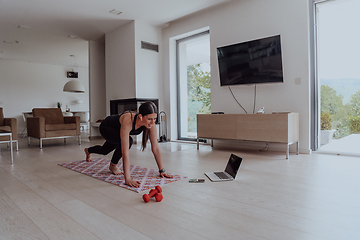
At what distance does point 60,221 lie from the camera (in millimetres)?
1520

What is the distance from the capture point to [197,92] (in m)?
5.66

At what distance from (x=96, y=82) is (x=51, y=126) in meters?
2.18

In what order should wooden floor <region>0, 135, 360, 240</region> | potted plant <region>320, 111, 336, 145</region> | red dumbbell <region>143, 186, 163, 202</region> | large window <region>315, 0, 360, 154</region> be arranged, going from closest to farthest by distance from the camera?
wooden floor <region>0, 135, 360, 240</region>
red dumbbell <region>143, 186, 163, 202</region>
large window <region>315, 0, 360, 154</region>
potted plant <region>320, 111, 336, 145</region>

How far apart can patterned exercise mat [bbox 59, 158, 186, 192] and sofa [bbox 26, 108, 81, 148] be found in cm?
201

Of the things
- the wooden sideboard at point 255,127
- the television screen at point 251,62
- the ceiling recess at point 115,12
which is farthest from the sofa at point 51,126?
the television screen at point 251,62

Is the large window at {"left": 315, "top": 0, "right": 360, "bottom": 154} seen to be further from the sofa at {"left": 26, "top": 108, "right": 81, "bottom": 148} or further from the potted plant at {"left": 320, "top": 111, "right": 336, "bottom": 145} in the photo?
the sofa at {"left": 26, "top": 108, "right": 81, "bottom": 148}

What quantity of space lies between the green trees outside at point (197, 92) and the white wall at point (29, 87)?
6507mm

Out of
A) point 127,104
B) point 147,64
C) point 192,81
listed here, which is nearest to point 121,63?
point 147,64

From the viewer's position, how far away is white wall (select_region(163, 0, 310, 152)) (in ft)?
12.5

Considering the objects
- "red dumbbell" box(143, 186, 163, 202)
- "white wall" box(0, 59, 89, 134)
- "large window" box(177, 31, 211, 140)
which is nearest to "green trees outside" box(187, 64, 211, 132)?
"large window" box(177, 31, 211, 140)

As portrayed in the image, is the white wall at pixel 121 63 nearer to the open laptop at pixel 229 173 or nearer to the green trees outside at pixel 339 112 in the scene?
the open laptop at pixel 229 173

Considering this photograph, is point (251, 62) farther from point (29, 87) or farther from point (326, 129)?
point (29, 87)

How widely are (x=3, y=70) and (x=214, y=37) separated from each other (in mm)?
7942

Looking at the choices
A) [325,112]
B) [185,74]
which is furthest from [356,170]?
[185,74]
